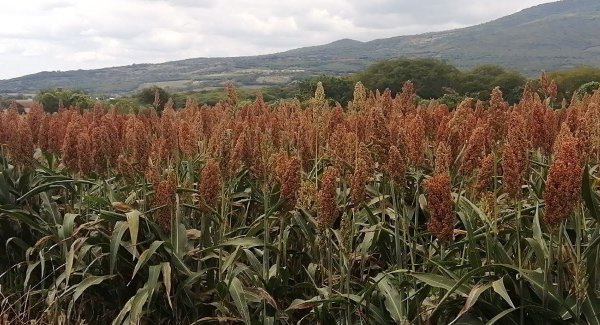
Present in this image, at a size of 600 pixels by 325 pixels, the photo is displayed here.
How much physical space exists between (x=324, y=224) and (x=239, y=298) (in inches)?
31.9

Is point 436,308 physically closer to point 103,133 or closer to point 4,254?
point 103,133

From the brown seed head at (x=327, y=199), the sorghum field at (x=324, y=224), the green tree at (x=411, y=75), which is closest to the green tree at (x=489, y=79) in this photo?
the green tree at (x=411, y=75)

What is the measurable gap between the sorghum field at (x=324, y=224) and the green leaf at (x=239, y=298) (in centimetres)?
1

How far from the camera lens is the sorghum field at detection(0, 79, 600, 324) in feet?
9.53

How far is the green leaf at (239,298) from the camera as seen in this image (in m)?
3.37

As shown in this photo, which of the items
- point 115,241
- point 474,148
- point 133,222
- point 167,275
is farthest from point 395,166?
point 115,241

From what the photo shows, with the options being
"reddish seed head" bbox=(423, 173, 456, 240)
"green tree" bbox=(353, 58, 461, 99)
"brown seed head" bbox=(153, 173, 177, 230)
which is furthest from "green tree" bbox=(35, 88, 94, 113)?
"green tree" bbox=(353, 58, 461, 99)

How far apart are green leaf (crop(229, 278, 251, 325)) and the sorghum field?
0.05ft

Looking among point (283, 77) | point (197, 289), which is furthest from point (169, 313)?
point (283, 77)

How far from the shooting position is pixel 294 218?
3881 mm

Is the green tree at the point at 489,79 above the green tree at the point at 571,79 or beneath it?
beneath

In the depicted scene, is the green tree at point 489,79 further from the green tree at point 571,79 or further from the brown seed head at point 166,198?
the brown seed head at point 166,198

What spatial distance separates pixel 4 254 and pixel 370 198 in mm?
3146

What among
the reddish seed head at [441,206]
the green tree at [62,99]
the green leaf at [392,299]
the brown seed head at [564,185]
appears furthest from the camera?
the green tree at [62,99]
